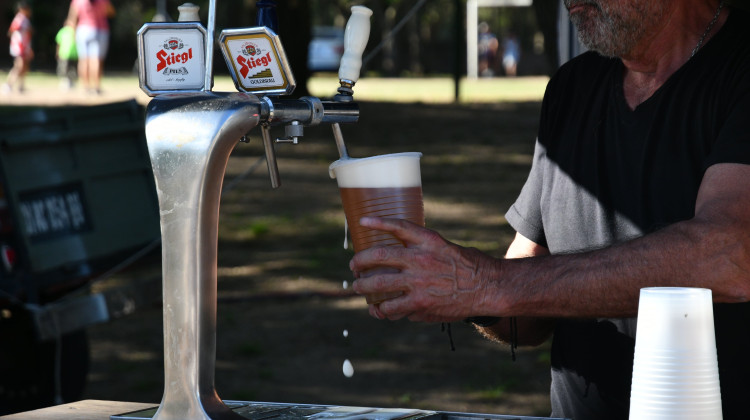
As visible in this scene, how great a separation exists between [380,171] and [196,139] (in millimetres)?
292

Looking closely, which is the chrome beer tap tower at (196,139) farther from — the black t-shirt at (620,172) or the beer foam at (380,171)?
the black t-shirt at (620,172)

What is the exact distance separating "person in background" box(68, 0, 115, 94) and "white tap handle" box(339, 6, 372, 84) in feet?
52.7

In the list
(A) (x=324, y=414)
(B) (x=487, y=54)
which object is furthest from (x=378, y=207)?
(B) (x=487, y=54)

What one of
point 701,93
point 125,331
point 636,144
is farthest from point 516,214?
point 125,331

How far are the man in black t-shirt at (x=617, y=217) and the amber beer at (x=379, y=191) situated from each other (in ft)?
0.13

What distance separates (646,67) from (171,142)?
1.13m

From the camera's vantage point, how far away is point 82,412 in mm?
2111

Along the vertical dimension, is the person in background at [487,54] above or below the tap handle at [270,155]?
below

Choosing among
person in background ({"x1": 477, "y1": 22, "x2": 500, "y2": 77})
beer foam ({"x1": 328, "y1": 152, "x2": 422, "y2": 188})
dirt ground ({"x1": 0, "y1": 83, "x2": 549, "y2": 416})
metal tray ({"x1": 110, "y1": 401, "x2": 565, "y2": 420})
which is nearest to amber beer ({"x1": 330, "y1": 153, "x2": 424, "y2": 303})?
beer foam ({"x1": 328, "y1": 152, "x2": 422, "y2": 188})

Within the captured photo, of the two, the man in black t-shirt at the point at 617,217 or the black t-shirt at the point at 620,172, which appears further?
the black t-shirt at the point at 620,172

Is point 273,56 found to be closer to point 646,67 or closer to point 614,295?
point 614,295

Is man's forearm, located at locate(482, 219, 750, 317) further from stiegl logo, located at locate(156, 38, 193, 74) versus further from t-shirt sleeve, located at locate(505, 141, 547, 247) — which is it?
t-shirt sleeve, located at locate(505, 141, 547, 247)

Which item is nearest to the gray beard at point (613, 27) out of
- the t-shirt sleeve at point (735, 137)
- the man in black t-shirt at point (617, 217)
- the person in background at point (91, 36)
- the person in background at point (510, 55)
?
the man in black t-shirt at point (617, 217)

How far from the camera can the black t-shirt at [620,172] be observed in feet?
6.81
